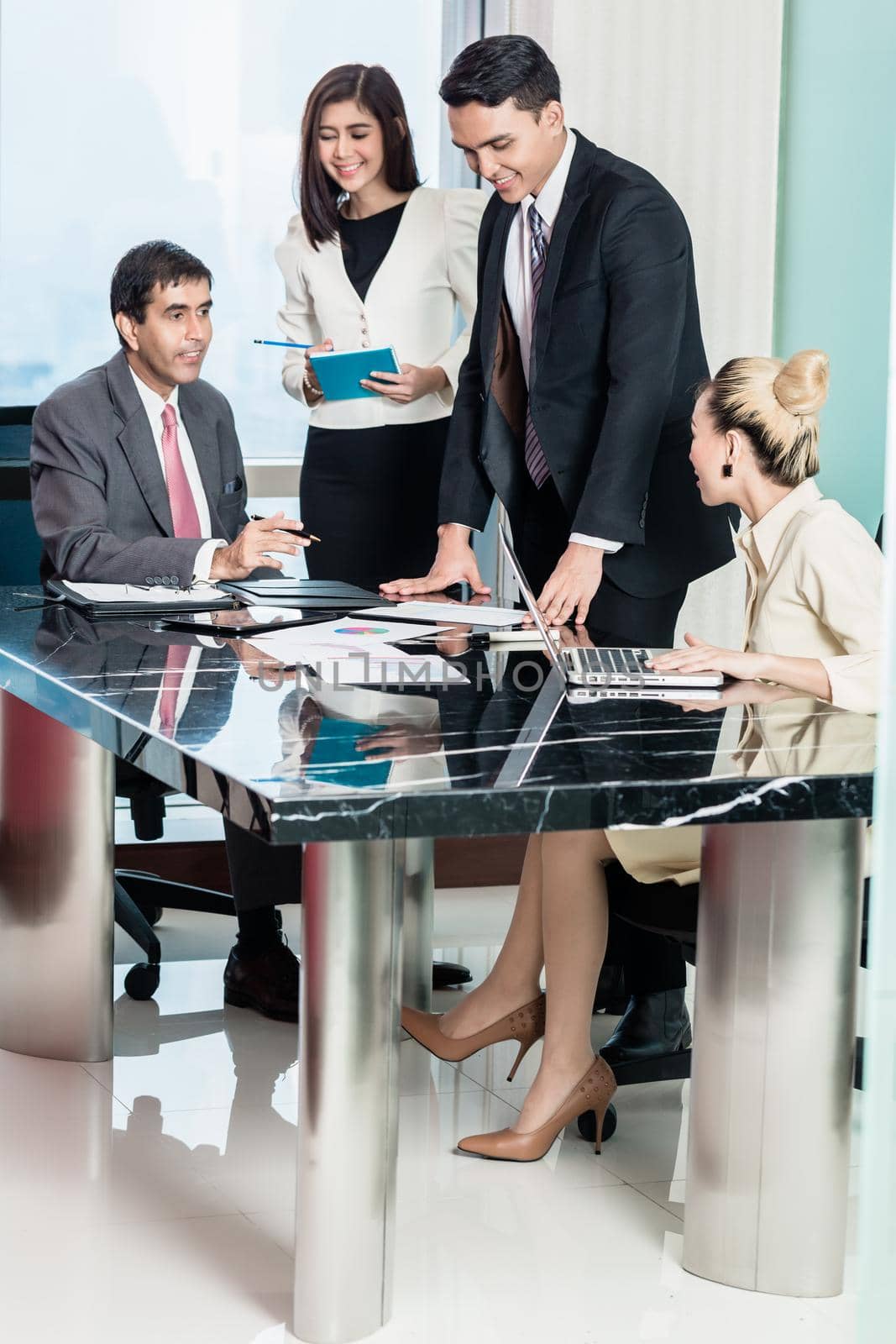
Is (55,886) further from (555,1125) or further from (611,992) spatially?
(611,992)

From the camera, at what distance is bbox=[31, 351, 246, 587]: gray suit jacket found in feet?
8.67

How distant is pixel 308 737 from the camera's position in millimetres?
1523

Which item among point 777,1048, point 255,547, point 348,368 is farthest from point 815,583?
point 348,368

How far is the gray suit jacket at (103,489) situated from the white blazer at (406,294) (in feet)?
1.68

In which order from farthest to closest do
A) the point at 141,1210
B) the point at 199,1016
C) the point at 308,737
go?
the point at 199,1016 → the point at 141,1210 → the point at 308,737

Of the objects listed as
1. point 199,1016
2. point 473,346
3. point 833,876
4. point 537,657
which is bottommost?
point 199,1016

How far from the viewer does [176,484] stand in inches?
113

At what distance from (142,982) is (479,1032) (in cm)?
77

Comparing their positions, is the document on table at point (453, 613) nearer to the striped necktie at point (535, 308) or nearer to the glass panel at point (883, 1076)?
the striped necktie at point (535, 308)

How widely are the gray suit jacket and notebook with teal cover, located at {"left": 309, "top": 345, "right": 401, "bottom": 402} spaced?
0.39 m

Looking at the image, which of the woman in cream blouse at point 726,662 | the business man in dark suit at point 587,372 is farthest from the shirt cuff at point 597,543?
the woman in cream blouse at point 726,662

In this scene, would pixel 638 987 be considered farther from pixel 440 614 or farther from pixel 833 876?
pixel 833 876

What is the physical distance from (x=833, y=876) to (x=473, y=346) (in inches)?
58.1

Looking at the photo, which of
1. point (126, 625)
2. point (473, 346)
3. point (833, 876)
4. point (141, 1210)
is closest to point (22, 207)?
point (473, 346)
